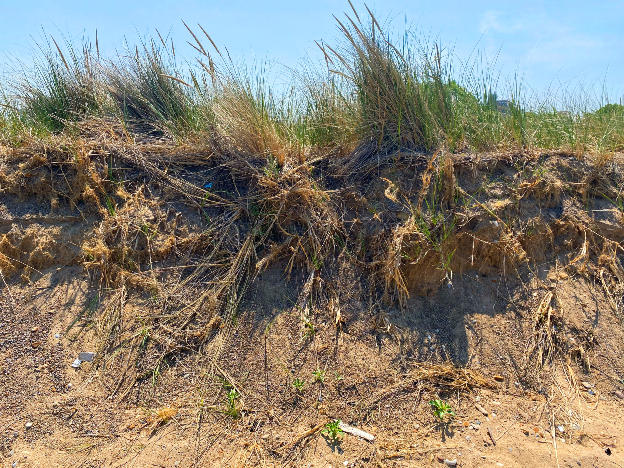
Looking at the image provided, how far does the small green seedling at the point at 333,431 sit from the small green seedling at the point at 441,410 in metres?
0.68

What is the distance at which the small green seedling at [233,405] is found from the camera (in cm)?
317

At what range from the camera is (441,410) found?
126 inches

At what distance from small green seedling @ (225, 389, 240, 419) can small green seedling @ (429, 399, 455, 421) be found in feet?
4.45

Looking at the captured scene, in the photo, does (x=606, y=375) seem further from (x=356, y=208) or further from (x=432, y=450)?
(x=356, y=208)

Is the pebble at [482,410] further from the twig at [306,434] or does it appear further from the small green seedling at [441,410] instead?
the twig at [306,434]

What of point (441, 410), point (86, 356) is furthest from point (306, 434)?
point (86, 356)

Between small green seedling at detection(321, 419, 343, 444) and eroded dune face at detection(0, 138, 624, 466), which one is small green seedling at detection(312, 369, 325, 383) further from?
small green seedling at detection(321, 419, 343, 444)

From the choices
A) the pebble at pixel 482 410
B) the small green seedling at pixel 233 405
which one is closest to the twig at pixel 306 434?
the small green seedling at pixel 233 405

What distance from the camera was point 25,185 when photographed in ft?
13.9

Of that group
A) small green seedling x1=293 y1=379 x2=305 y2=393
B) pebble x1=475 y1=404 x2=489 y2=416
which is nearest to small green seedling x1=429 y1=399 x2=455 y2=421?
pebble x1=475 y1=404 x2=489 y2=416

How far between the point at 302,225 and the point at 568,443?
2.48 meters

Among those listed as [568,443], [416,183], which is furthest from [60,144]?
[568,443]

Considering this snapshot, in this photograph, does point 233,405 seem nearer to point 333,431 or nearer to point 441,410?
point 333,431

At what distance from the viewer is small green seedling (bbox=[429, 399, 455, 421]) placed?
3180 millimetres
